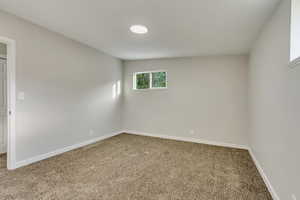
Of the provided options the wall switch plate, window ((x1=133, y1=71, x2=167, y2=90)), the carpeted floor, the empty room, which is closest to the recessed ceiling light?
the empty room

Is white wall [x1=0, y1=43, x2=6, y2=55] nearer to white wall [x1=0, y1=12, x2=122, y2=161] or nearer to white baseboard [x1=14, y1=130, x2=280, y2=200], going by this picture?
white wall [x1=0, y1=12, x2=122, y2=161]

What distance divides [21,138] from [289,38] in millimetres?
3870

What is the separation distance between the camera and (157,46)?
11.5 ft

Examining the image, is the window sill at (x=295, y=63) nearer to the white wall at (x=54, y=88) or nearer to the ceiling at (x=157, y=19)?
the ceiling at (x=157, y=19)

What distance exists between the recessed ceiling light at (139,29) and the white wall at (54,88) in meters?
1.56

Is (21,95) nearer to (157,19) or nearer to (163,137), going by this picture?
(157,19)

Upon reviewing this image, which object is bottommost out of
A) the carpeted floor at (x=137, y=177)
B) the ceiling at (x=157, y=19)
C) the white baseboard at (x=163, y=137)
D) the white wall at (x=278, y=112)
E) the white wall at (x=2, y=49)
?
the carpeted floor at (x=137, y=177)

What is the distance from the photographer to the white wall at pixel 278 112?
143 centimetres

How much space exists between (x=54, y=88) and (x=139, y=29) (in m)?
2.03

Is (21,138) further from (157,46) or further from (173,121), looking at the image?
(173,121)

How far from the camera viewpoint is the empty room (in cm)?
185

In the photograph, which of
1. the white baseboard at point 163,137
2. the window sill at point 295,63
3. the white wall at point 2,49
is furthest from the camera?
the white wall at point 2,49

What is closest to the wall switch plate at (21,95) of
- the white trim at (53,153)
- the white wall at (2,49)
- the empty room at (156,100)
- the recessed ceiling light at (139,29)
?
the empty room at (156,100)

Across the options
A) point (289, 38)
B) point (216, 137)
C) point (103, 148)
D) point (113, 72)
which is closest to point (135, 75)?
point (113, 72)
